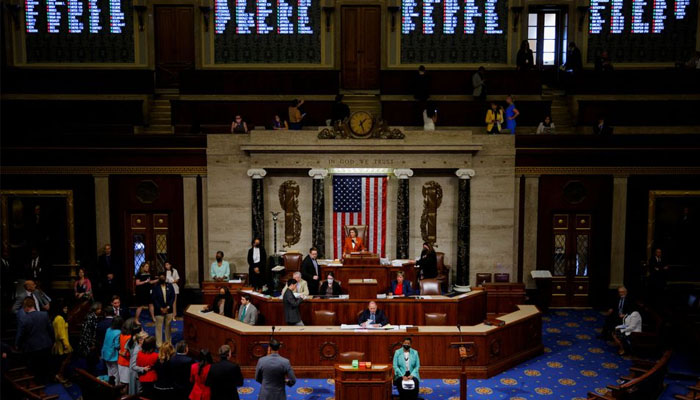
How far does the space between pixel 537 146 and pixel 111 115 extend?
37.6ft

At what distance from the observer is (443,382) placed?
475 inches

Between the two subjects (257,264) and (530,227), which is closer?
(257,264)

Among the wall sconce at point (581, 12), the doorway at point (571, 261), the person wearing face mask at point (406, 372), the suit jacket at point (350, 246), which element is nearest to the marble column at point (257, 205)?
the suit jacket at point (350, 246)

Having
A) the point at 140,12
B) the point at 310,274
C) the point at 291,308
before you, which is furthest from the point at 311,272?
the point at 140,12

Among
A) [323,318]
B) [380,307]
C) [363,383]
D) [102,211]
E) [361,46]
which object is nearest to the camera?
[363,383]

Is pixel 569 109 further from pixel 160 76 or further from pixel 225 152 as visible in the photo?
pixel 160 76

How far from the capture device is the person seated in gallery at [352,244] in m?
16.2

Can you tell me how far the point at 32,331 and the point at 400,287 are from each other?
265 inches

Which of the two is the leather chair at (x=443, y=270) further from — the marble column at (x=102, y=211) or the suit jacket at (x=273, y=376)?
the marble column at (x=102, y=211)

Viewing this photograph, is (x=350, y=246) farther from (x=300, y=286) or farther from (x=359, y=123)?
(x=359, y=123)

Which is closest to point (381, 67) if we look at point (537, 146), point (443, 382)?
point (537, 146)

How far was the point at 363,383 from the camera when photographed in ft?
34.1

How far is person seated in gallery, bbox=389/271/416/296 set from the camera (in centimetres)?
1394

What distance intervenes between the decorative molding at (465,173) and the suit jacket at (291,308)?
5.76 m
